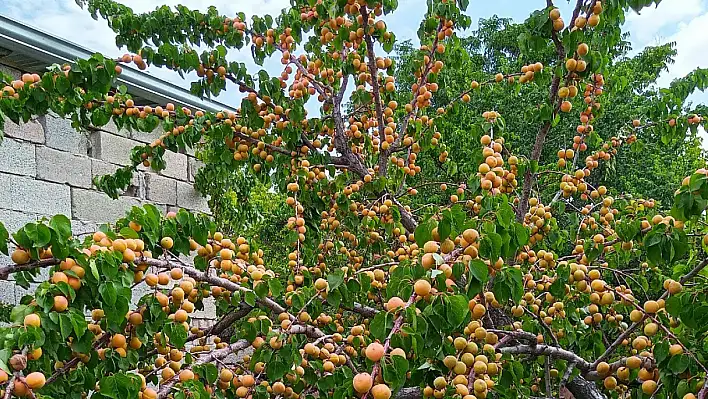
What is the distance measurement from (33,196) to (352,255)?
4.66 ft

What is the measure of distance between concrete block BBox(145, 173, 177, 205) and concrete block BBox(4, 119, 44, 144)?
71 cm

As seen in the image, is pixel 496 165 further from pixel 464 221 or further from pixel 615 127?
pixel 615 127

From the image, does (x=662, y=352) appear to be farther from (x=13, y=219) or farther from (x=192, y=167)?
(x=192, y=167)

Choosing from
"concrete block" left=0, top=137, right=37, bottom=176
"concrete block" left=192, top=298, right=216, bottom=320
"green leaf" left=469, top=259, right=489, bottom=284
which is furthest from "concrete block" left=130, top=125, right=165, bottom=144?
"green leaf" left=469, top=259, right=489, bottom=284

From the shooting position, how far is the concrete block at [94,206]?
293cm

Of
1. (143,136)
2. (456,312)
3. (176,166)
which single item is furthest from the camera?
(176,166)

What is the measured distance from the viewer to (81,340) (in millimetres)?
1139

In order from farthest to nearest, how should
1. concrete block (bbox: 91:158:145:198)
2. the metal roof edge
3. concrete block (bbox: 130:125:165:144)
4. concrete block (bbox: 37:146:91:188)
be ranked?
concrete block (bbox: 130:125:165:144) < concrete block (bbox: 91:158:145:198) < concrete block (bbox: 37:146:91:188) < the metal roof edge

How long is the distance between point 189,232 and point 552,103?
1191 mm

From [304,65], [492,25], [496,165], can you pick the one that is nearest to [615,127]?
[492,25]

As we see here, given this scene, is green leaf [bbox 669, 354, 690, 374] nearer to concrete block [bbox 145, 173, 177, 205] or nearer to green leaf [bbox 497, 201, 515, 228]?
green leaf [bbox 497, 201, 515, 228]

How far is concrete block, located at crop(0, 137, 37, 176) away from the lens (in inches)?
102

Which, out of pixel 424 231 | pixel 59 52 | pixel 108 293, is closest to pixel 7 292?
pixel 59 52

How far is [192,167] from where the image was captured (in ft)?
12.3
